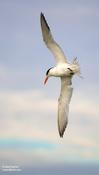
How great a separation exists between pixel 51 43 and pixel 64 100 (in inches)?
117

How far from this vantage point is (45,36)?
1758cm

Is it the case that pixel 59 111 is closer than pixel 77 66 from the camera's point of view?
No

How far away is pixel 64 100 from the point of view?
18.9 metres

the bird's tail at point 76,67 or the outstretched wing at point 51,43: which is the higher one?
the outstretched wing at point 51,43

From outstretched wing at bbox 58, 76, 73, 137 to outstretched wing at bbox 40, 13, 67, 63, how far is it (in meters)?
0.99

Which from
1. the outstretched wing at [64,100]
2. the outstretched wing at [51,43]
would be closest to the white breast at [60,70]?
the outstretched wing at [51,43]

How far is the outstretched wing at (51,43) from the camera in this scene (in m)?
17.2

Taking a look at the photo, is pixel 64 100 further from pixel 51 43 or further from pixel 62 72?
pixel 51 43

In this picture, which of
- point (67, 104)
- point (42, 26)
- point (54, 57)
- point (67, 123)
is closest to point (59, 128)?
point (67, 123)

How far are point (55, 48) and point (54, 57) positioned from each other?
0.47 meters

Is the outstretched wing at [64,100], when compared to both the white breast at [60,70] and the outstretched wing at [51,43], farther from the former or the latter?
the outstretched wing at [51,43]

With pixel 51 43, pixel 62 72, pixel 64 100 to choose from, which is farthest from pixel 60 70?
pixel 64 100

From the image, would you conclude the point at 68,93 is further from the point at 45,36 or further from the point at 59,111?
the point at 45,36

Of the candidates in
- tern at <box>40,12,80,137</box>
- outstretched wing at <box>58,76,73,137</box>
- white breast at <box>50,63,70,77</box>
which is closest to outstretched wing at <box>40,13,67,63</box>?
tern at <box>40,12,80,137</box>
